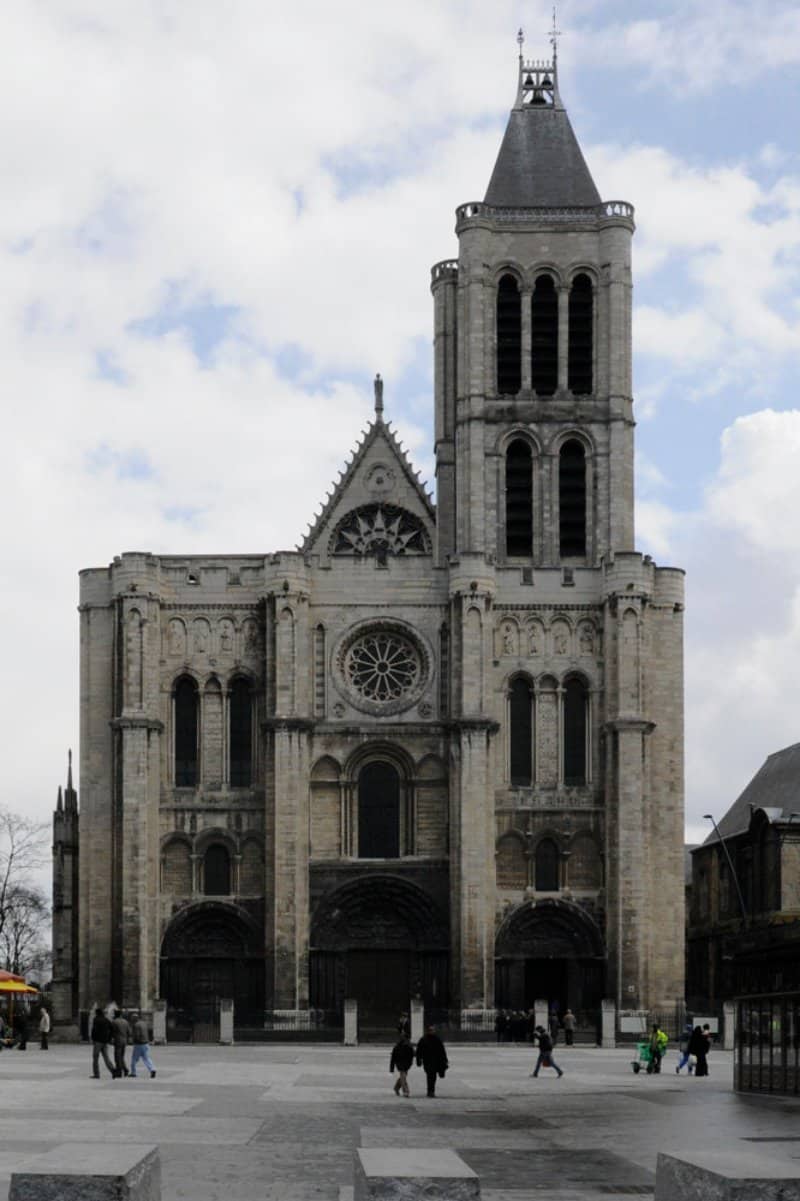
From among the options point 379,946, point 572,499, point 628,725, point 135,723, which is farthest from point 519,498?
point 379,946

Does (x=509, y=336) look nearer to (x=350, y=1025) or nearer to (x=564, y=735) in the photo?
(x=564, y=735)

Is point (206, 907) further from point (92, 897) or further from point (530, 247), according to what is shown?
point (530, 247)

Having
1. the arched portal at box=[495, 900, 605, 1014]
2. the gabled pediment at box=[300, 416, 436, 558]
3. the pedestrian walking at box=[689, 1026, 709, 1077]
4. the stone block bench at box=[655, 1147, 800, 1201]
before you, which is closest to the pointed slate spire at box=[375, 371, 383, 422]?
the gabled pediment at box=[300, 416, 436, 558]

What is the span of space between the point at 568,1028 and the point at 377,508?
853 inches

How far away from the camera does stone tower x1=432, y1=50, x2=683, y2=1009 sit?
232 feet

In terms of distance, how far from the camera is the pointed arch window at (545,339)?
7600cm

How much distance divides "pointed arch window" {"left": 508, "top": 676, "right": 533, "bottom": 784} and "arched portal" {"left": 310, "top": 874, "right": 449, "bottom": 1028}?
520cm

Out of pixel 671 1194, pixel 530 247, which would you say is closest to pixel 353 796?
pixel 530 247

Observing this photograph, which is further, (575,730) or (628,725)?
(575,730)

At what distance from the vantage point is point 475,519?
74500 mm

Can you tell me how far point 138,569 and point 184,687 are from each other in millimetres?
4293

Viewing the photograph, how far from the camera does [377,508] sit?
7694cm

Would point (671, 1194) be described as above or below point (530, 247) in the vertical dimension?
below

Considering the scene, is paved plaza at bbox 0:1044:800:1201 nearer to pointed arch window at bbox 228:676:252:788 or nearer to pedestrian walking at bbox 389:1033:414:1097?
pedestrian walking at bbox 389:1033:414:1097
